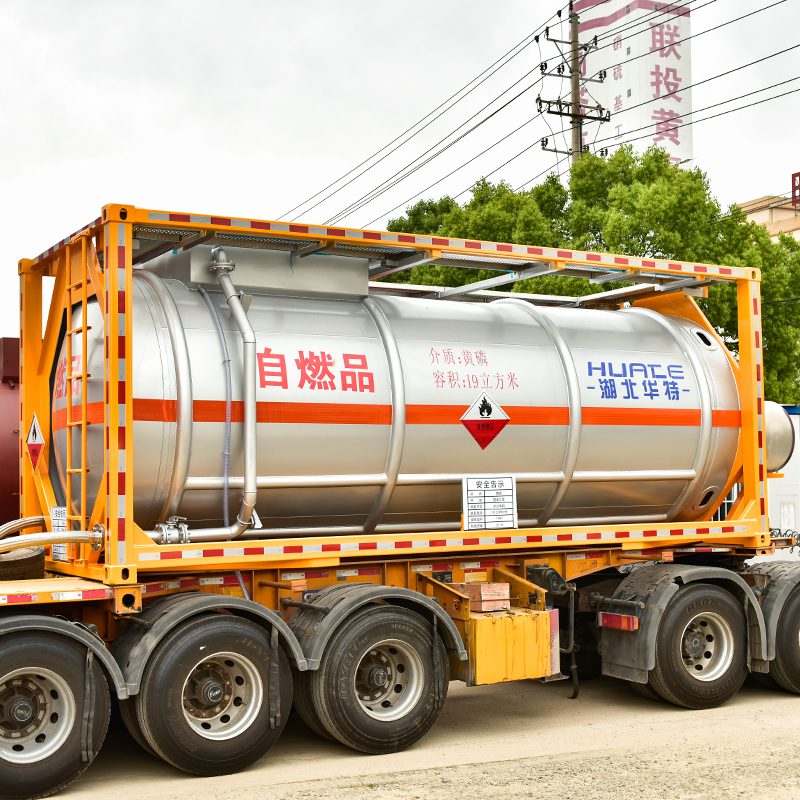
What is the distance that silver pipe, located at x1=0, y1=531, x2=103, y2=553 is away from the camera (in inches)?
305

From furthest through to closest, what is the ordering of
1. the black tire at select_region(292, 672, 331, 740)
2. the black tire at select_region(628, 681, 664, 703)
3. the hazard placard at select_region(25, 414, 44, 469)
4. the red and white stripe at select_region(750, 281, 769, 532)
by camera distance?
1. the red and white stripe at select_region(750, 281, 769, 532)
2. the black tire at select_region(628, 681, 664, 703)
3. the hazard placard at select_region(25, 414, 44, 469)
4. the black tire at select_region(292, 672, 331, 740)

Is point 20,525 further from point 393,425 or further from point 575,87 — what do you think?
point 575,87

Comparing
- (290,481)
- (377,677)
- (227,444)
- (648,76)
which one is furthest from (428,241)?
(648,76)

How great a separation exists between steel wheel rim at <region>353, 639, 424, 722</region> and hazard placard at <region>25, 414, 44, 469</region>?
3049 millimetres

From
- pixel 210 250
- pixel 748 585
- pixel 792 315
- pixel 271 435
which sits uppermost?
pixel 792 315

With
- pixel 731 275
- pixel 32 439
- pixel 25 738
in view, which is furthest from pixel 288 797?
pixel 731 275

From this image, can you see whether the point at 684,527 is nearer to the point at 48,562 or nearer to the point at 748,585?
the point at 748,585

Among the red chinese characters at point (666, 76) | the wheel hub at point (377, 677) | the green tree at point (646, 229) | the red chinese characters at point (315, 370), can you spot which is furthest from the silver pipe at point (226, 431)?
the red chinese characters at point (666, 76)

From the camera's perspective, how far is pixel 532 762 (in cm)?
795

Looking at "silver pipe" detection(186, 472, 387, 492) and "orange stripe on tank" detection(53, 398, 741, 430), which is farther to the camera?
"silver pipe" detection(186, 472, 387, 492)

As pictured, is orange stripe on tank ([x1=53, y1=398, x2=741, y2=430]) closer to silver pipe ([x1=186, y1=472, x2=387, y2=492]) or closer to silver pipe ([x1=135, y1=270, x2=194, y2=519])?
silver pipe ([x1=135, y1=270, x2=194, y2=519])

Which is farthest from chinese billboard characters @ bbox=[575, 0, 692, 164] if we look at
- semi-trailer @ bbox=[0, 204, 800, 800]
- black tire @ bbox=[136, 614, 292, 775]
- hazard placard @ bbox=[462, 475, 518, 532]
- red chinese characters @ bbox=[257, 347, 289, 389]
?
black tire @ bbox=[136, 614, 292, 775]

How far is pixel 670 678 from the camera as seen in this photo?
32.0 ft

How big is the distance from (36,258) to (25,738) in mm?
3841
